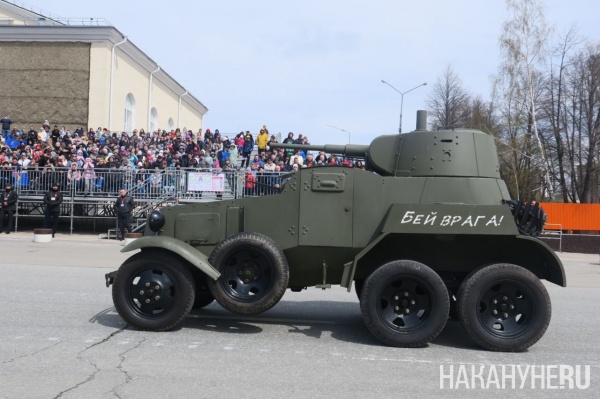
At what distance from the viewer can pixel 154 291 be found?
25.0 feet

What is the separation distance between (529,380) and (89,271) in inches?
391

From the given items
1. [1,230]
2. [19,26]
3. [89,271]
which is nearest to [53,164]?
[1,230]

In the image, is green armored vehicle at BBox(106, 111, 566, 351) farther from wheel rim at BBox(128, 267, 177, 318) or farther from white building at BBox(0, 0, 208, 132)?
white building at BBox(0, 0, 208, 132)

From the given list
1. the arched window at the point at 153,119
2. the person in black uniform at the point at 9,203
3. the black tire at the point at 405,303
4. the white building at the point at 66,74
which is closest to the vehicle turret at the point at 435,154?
the black tire at the point at 405,303

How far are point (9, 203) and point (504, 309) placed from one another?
65.5ft

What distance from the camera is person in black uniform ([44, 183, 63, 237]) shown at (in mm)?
22297

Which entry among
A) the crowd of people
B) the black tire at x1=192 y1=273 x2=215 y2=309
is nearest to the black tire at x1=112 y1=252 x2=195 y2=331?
the black tire at x1=192 y1=273 x2=215 y2=309

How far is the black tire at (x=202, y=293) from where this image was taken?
320 inches

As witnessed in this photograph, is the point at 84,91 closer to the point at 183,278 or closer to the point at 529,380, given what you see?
the point at 183,278

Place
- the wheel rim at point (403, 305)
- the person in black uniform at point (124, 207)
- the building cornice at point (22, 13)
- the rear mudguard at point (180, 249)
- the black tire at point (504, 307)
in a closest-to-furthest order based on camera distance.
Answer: the black tire at point (504, 307)
the wheel rim at point (403, 305)
the rear mudguard at point (180, 249)
the person in black uniform at point (124, 207)
the building cornice at point (22, 13)

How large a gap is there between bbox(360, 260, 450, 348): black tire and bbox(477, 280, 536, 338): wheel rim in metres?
0.47

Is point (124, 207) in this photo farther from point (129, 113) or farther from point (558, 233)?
point (129, 113)

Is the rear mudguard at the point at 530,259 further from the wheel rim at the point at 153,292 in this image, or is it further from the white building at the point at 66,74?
the white building at the point at 66,74

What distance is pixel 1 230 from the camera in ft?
76.9
